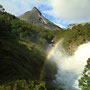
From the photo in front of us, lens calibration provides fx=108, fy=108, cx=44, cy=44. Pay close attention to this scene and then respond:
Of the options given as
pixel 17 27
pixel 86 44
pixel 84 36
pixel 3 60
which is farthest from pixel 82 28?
pixel 3 60

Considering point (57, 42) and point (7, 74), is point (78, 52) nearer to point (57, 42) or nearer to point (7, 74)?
point (57, 42)

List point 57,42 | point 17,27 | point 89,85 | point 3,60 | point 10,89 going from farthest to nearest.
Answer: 1. point 57,42
2. point 17,27
3. point 3,60
4. point 10,89
5. point 89,85

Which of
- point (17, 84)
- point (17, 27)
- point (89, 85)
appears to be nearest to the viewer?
point (89, 85)

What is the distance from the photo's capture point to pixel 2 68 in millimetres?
20547

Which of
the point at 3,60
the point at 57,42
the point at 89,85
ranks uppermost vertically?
the point at 57,42

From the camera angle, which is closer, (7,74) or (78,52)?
(7,74)

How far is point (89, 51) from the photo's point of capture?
68.3m

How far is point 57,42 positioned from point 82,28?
2794cm

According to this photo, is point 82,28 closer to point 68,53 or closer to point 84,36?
point 84,36

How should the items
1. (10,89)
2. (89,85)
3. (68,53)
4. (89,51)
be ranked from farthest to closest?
1. (68,53)
2. (89,51)
3. (10,89)
4. (89,85)

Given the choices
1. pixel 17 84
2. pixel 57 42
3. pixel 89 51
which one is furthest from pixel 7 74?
pixel 57 42

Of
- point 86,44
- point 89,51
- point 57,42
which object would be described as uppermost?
point 57,42

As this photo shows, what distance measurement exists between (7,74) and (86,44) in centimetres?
6629

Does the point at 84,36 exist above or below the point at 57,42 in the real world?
below
